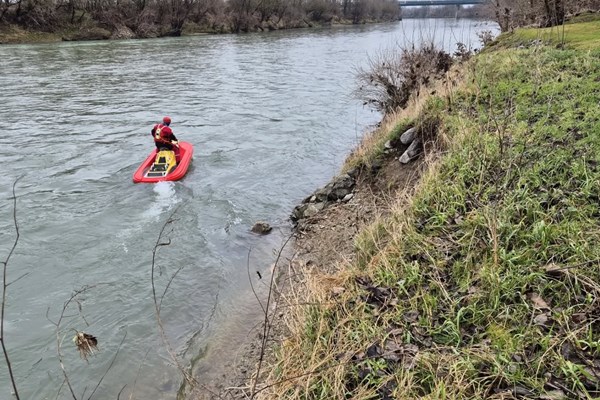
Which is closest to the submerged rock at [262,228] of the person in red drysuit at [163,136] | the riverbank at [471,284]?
the riverbank at [471,284]

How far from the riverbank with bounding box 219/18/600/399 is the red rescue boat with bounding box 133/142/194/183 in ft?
15.1

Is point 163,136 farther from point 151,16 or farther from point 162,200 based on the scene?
point 151,16

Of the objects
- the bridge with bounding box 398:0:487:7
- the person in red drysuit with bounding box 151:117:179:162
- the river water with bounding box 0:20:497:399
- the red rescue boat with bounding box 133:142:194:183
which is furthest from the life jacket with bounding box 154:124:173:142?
the bridge with bounding box 398:0:487:7

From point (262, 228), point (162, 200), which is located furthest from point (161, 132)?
point (262, 228)

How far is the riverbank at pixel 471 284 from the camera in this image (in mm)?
2861

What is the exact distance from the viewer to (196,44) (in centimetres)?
3703

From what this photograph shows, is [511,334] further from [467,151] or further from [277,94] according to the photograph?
[277,94]

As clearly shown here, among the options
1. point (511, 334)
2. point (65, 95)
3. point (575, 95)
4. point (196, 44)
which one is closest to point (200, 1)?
point (196, 44)

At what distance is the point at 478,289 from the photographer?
3.47 meters

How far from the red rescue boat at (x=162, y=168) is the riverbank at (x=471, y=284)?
4.60 metres

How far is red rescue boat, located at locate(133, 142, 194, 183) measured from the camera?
933cm

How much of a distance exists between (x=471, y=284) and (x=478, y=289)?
0.10 m

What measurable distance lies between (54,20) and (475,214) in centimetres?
4370

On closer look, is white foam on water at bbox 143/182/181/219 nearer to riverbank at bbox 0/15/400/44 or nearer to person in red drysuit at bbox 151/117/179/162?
person in red drysuit at bbox 151/117/179/162
